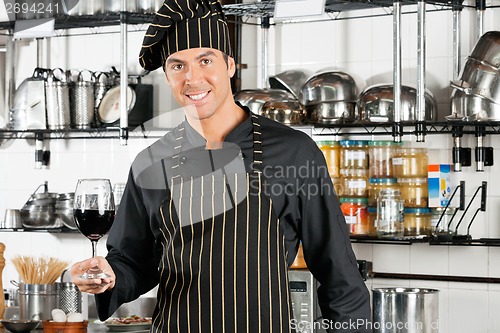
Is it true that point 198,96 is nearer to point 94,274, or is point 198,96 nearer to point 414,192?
point 94,274

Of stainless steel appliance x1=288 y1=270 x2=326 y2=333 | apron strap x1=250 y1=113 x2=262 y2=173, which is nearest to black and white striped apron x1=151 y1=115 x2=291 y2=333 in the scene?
apron strap x1=250 y1=113 x2=262 y2=173

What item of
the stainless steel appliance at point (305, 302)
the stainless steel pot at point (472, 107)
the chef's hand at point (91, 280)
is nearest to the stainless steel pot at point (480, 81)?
the stainless steel pot at point (472, 107)

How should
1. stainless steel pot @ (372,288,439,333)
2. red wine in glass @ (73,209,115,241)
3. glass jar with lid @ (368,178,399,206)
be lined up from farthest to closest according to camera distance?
glass jar with lid @ (368,178,399,206) → stainless steel pot @ (372,288,439,333) → red wine in glass @ (73,209,115,241)

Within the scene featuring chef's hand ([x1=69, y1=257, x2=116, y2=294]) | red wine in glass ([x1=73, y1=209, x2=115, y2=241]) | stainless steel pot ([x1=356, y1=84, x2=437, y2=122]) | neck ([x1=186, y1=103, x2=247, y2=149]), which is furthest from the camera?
stainless steel pot ([x1=356, y1=84, x2=437, y2=122])

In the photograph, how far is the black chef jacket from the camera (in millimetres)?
1886

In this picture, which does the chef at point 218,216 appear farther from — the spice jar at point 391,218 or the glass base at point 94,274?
the spice jar at point 391,218

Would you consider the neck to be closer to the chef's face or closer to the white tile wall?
the chef's face

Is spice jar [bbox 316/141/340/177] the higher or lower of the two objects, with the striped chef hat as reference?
lower

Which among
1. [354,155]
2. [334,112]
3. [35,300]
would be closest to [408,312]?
[354,155]

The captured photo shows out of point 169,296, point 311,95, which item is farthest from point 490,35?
point 169,296

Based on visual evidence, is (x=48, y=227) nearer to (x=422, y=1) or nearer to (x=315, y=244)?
(x=422, y=1)

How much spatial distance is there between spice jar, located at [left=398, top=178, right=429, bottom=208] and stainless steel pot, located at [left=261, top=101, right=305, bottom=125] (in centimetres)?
48

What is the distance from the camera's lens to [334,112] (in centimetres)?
391

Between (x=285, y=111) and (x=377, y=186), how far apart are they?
0.48 m
